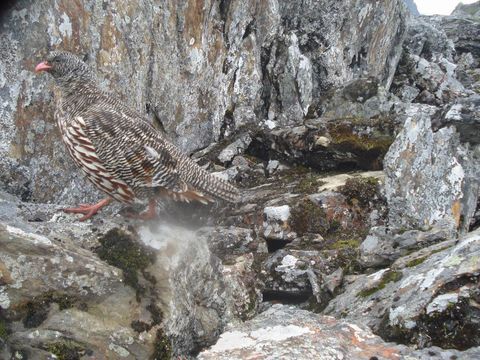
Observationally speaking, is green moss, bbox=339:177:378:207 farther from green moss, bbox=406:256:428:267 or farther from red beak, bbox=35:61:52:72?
red beak, bbox=35:61:52:72

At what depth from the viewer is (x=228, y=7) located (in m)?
16.6

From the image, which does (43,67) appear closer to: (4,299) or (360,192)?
(4,299)

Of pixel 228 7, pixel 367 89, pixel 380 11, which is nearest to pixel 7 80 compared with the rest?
pixel 228 7

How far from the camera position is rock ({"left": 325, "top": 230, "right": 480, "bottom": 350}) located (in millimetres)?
5641

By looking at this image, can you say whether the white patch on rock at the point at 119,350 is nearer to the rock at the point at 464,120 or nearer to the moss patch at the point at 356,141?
the moss patch at the point at 356,141

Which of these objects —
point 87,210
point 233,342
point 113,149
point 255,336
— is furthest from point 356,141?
point 233,342

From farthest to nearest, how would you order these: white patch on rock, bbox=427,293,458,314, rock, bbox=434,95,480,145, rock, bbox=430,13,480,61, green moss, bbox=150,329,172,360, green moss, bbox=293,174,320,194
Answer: rock, bbox=430,13,480,61 < rock, bbox=434,95,480,145 < green moss, bbox=293,174,320,194 < green moss, bbox=150,329,172,360 < white patch on rock, bbox=427,293,458,314

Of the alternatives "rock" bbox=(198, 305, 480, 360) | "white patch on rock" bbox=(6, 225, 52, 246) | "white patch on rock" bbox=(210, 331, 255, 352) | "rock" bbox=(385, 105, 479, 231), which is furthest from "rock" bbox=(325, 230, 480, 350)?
"rock" bbox=(385, 105, 479, 231)

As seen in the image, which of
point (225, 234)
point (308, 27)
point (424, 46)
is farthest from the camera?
point (424, 46)

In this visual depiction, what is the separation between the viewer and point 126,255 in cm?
708

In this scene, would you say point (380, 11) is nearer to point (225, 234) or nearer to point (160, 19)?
point (160, 19)

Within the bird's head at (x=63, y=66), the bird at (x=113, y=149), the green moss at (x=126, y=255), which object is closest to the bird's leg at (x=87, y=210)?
the bird at (x=113, y=149)

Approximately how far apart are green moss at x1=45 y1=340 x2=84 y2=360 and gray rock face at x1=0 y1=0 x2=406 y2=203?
4787mm

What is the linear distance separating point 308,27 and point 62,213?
1667 cm
